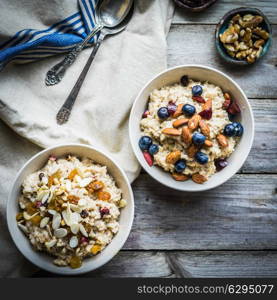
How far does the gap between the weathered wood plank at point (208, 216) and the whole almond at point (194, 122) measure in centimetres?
38

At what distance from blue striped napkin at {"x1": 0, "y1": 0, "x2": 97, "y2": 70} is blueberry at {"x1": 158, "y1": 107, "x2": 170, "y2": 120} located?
1.53 feet

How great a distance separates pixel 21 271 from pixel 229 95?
3.78ft

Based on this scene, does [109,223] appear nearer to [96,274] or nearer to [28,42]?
[96,274]

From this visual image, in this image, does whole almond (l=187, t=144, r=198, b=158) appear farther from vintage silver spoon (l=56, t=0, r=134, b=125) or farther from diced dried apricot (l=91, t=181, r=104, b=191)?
vintage silver spoon (l=56, t=0, r=134, b=125)

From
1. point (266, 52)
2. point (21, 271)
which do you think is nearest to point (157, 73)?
point (266, 52)

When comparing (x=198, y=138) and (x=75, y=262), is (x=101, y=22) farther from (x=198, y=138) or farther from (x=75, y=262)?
(x=75, y=262)

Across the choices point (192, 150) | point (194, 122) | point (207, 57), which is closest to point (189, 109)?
point (194, 122)

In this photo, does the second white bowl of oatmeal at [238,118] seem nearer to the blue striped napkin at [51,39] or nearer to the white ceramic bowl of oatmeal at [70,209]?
the white ceramic bowl of oatmeal at [70,209]

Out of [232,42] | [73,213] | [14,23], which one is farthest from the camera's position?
[232,42]

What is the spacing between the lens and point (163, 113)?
1505mm

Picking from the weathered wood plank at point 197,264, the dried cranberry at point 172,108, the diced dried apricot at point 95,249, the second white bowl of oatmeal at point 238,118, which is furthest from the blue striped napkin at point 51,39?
the weathered wood plank at point 197,264

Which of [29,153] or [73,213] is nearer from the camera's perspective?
[73,213]

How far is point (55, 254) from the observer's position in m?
1.48

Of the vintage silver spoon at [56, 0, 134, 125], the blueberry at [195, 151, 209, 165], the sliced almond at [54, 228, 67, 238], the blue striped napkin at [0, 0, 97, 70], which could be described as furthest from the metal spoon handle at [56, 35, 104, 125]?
the blueberry at [195, 151, 209, 165]
